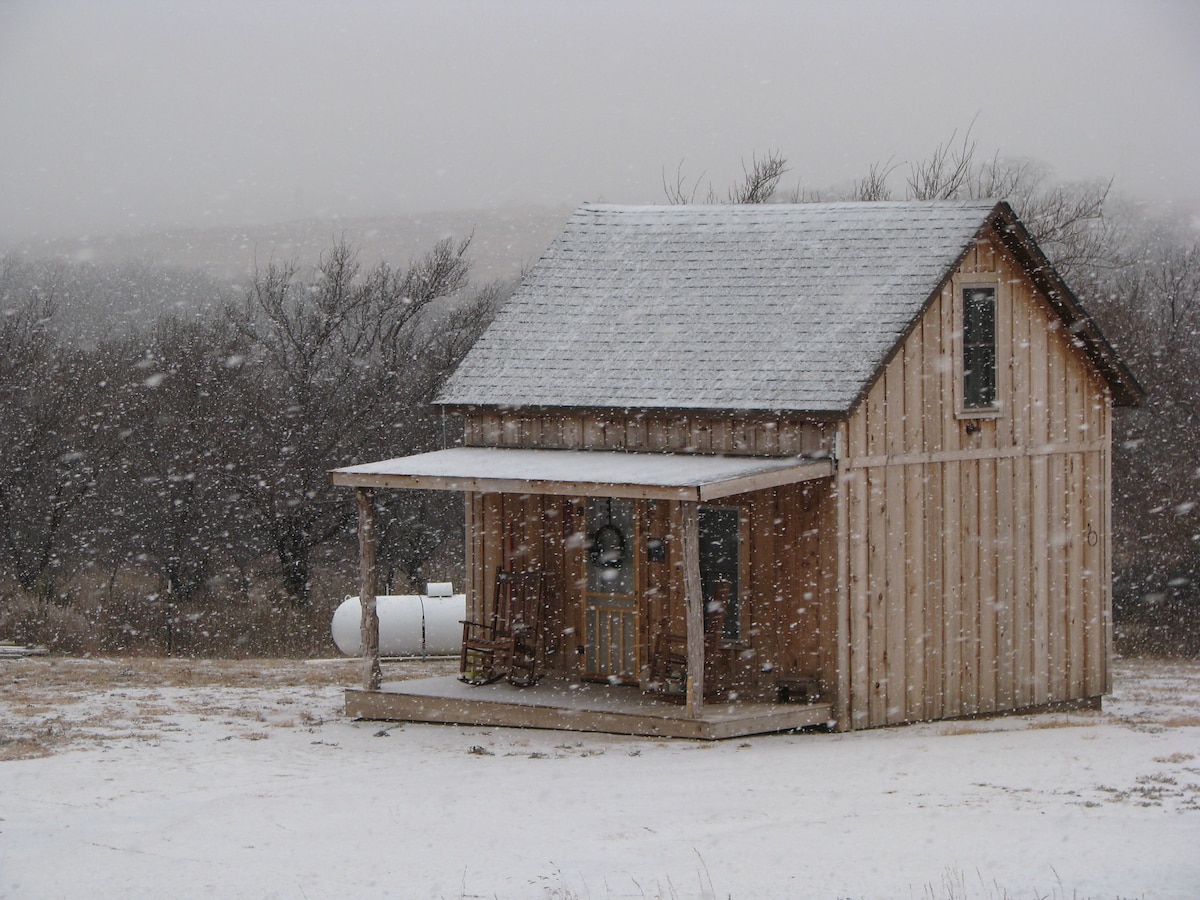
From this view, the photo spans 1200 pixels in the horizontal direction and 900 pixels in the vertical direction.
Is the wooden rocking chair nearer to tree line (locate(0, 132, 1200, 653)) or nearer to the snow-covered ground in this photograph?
the snow-covered ground

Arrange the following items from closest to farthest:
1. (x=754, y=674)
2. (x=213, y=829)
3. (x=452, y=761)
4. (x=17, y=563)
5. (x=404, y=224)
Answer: (x=213, y=829) < (x=452, y=761) < (x=754, y=674) < (x=17, y=563) < (x=404, y=224)

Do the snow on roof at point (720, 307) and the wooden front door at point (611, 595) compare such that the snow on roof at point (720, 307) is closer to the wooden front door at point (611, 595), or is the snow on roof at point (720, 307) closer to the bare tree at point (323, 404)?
the wooden front door at point (611, 595)

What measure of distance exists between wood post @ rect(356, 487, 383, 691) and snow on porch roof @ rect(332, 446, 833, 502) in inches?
12.3

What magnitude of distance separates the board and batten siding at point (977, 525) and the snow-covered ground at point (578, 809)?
686 millimetres

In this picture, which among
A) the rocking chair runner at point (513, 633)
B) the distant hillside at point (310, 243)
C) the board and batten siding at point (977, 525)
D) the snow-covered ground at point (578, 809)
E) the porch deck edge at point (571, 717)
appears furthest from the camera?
the distant hillside at point (310, 243)

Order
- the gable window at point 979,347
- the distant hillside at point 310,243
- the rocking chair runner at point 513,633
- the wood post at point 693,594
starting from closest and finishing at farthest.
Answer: the wood post at point 693,594 < the gable window at point 979,347 < the rocking chair runner at point 513,633 < the distant hillside at point 310,243

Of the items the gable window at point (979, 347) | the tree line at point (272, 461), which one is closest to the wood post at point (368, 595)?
the gable window at point (979, 347)

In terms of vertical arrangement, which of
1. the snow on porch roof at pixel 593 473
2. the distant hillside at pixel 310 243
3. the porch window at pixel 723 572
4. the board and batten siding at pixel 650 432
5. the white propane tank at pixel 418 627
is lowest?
the white propane tank at pixel 418 627

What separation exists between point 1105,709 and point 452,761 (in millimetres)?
8867

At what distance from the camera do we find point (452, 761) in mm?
14945

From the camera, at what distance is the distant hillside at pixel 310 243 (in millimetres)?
120750

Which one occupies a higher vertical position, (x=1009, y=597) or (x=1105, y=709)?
(x=1009, y=597)

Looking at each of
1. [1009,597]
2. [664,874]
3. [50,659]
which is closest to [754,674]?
[1009,597]

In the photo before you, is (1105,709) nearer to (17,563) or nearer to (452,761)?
(452,761)
